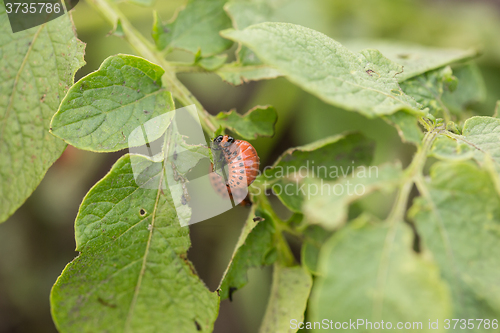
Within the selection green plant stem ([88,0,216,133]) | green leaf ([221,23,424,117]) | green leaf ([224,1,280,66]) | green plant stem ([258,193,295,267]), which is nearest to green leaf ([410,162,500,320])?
green leaf ([221,23,424,117])

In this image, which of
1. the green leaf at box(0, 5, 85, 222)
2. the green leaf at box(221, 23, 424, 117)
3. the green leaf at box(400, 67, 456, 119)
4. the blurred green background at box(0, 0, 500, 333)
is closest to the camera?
the green leaf at box(221, 23, 424, 117)

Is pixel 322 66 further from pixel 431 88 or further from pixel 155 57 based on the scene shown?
pixel 155 57

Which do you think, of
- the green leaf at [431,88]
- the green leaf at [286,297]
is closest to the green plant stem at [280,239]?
the green leaf at [286,297]

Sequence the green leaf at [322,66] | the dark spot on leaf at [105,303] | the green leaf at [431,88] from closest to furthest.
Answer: the green leaf at [322,66]
the dark spot on leaf at [105,303]
the green leaf at [431,88]

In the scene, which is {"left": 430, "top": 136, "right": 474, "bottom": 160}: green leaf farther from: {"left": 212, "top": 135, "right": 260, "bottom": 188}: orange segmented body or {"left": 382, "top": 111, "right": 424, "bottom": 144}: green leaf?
{"left": 212, "top": 135, "right": 260, "bottom": 188}: orange segmented body

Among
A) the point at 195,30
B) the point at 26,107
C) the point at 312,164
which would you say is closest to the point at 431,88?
the point at 312,164

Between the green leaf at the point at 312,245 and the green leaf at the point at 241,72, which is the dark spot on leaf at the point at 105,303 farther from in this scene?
the green leaf at the point at 241,72

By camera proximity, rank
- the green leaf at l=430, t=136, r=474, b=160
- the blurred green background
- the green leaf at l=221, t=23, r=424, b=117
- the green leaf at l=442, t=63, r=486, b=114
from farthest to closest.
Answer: the blurred green background < the green leaf at l=442, t=63, r=486, b=114 < the green leaf at l=430, t=136, r=474, b=160 < the green leaf at l=221, t=23, r=424, b=117
